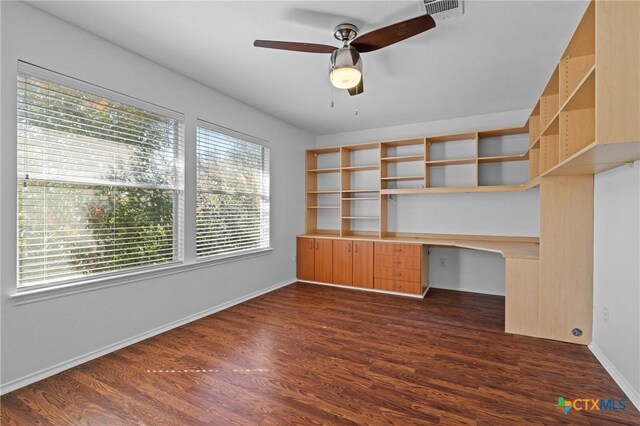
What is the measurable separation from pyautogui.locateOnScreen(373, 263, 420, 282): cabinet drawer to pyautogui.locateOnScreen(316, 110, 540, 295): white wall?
729 mm

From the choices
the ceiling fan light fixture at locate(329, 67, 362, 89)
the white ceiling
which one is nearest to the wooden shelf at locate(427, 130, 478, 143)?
the white ceiling

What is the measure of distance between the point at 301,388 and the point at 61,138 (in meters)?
A: 2.71

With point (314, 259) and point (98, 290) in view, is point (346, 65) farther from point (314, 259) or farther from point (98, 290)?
point (314, 259)

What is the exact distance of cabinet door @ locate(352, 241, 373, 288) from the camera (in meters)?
4.79

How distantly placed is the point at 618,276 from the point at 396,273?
101 inches

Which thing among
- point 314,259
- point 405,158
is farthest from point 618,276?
point 314,259

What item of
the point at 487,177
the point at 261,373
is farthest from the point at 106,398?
the point at 487,177

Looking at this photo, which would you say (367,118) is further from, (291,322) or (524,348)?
(524,348)

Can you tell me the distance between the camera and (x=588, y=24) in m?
1.94

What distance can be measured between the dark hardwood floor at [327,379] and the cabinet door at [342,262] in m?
1.52

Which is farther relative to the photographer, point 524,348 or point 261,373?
point 524,348

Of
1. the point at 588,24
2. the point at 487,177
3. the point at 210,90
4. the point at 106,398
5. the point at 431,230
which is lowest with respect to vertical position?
the point at 106,398

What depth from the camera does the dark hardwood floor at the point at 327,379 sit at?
1.90 meters

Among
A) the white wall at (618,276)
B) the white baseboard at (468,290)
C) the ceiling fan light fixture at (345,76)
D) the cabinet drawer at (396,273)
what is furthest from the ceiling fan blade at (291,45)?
the white baseboard at (468,290)
